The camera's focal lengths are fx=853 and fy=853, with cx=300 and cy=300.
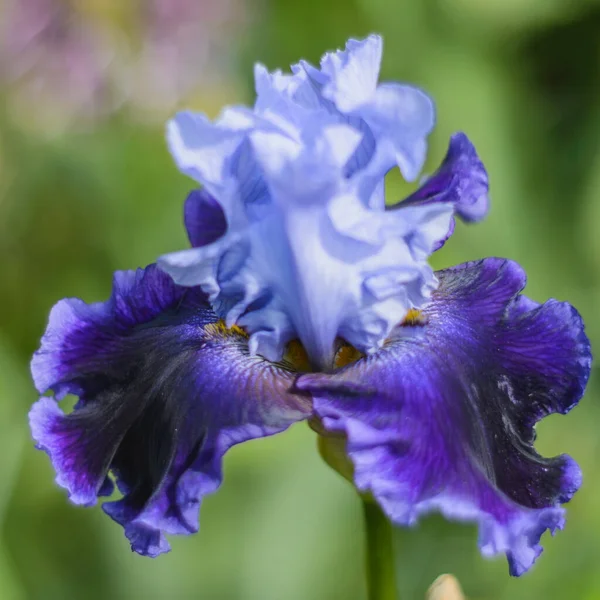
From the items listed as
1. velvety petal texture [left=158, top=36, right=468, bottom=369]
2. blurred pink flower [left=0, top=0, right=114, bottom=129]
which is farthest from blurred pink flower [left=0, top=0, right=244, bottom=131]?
velvety petal texture [left=158, top=36, right=468, bottom=369]

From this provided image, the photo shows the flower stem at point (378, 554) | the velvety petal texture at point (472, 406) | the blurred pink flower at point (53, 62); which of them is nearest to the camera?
the velvety petal texture at point (472, 406)

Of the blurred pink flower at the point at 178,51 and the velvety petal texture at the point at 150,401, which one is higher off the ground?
the blurred pink flower at the point at 178,51

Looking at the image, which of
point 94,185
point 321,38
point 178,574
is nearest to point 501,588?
point 178,574

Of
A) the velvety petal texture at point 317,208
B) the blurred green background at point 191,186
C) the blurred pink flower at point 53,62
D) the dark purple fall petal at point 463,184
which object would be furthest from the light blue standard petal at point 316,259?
the blurred pink flower at point 53,62

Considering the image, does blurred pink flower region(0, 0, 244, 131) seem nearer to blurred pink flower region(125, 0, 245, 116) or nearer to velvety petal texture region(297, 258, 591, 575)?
blurred pink flower region(125, 0, 245, 116)

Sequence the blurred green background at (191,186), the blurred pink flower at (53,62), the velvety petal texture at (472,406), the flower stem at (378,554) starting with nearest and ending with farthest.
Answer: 1. the velvety petal texture at (472,406)
2. the flower stem at (378,554)
3. the blurred green background at (191,186)
4. the blurred pink flower at (53,62)

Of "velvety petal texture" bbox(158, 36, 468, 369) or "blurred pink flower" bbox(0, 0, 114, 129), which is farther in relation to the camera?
"blurred pink flower" bbox(0, 0, 114, 129)

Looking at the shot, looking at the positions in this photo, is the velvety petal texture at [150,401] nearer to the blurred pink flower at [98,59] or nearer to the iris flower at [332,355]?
the iris flower at [332,355]

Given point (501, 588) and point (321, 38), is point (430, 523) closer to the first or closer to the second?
point (501, 588)

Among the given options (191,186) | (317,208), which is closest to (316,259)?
(317,208)
